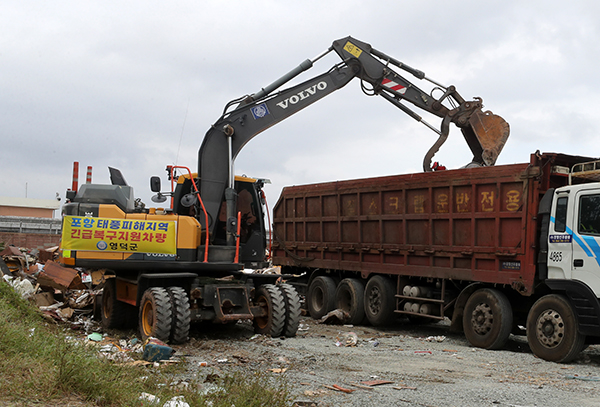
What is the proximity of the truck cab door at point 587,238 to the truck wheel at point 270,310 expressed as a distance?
4.52m

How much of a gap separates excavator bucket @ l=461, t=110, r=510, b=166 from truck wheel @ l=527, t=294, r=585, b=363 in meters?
3.66

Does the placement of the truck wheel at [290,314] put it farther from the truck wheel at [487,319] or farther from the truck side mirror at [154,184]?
the truck wheel at [487,319]

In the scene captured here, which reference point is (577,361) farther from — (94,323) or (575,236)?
(94,323)

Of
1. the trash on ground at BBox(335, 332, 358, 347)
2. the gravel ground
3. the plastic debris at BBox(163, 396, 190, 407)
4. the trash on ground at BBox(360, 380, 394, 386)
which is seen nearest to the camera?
the plastic debris at BBox(163, 396, 190, 407)

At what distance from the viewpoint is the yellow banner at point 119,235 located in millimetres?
9539

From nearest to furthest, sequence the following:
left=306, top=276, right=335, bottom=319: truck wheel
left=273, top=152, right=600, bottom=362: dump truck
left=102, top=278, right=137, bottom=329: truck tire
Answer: left=273, top=152, right=600, bottom=362: dump truck < left=102, top=278, right=137, bottom=329: truck tire < left=306, top=276, right=335, bottom=319: truck wheel

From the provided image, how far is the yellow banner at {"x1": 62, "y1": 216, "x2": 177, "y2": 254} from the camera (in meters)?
9.54

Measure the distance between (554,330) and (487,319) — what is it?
1239 millimetres

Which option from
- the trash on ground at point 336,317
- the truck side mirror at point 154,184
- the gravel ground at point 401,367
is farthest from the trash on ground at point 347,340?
the truck side mirror at point 154,184

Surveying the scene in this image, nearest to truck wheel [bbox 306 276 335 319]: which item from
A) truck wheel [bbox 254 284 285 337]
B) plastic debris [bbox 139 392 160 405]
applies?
truck wheel [bbox 254 284 285 337]

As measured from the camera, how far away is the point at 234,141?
10914 millimetres

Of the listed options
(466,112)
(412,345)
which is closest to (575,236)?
(412,345)

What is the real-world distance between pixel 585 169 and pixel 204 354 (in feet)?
21.7

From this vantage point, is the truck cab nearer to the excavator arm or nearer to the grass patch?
the excavator arm
